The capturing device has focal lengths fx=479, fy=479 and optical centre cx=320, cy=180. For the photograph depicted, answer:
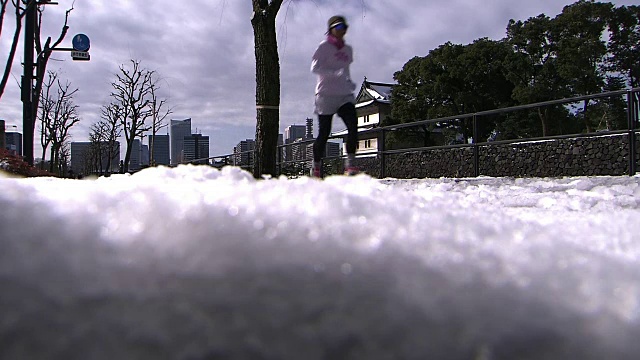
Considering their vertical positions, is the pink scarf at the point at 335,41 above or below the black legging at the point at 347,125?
above

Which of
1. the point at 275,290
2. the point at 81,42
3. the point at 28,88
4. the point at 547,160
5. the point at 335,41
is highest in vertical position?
the point at 81,42

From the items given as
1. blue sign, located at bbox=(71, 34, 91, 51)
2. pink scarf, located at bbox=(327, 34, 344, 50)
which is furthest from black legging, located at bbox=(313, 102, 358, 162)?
blue sign, located at bbox=(71, 34, 91, 51)

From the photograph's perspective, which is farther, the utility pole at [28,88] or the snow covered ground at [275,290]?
the utility pole at [28,88]

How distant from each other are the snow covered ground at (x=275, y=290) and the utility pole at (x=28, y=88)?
1146cm

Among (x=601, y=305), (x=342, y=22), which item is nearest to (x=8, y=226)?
(x=601, y=305)

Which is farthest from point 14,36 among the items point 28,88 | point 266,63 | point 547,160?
point 547,160

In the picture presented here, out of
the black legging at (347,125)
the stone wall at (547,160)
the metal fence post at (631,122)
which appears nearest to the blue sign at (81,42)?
the stone wall at (547,160)

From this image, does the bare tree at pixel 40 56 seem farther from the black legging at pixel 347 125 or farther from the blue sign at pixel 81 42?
the black legging at pixel 347 125

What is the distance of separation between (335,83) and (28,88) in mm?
9211

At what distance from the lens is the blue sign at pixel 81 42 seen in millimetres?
13017

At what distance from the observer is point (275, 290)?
1.23ft

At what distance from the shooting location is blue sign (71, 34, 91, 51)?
13017 mm

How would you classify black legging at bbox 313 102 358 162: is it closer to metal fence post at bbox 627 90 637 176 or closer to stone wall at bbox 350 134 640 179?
metal fence post at bbox 627 90 637 176

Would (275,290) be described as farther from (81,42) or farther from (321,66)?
(81,42)
